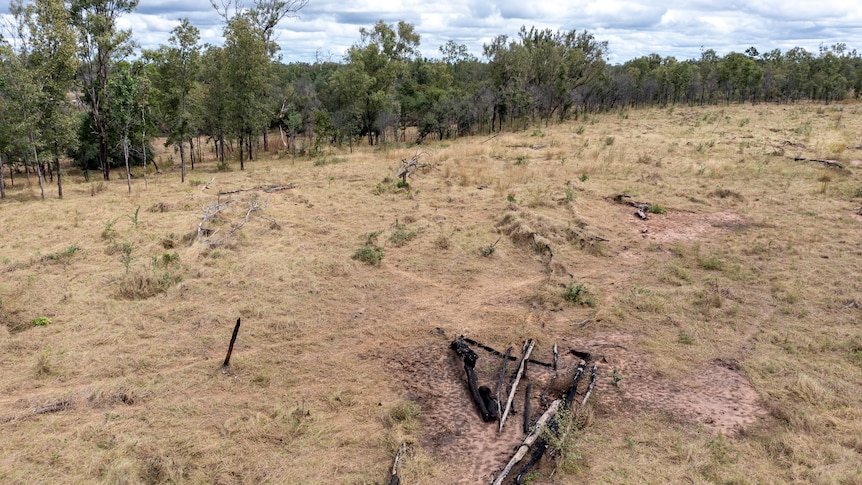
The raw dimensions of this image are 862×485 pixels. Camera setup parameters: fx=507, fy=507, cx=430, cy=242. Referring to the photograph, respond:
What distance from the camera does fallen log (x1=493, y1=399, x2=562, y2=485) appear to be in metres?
4.99

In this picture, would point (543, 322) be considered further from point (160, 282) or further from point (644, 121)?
point (644, 121)

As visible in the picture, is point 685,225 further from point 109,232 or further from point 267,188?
point 109,232

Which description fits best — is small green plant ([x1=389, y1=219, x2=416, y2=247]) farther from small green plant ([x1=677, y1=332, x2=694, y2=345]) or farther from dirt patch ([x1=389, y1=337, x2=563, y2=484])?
small green plant ([x1=677, y1=332, x2=694, y2=345])

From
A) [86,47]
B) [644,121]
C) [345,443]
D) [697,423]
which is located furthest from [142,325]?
[644,121]

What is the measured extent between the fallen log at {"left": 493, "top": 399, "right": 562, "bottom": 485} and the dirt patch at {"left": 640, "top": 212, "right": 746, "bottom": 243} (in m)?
7.30

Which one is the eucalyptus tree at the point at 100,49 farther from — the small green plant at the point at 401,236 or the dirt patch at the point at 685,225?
the dirt patch at the point at 685,225

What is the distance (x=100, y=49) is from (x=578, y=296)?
69.3ft

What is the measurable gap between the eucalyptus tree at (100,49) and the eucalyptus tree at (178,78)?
1.26 m

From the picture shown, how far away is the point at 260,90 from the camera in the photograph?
2225 cm

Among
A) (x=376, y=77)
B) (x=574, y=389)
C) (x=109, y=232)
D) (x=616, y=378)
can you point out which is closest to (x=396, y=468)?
(x=574, y=389)

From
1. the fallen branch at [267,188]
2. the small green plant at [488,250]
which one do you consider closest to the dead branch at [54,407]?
the small green plant at [488,250]

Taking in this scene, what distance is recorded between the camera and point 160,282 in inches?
378

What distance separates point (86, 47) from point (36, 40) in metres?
3.20

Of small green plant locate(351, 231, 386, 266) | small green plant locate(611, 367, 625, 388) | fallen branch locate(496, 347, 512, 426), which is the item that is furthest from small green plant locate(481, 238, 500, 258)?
small green plant locate(611, 367, 625, 388)
